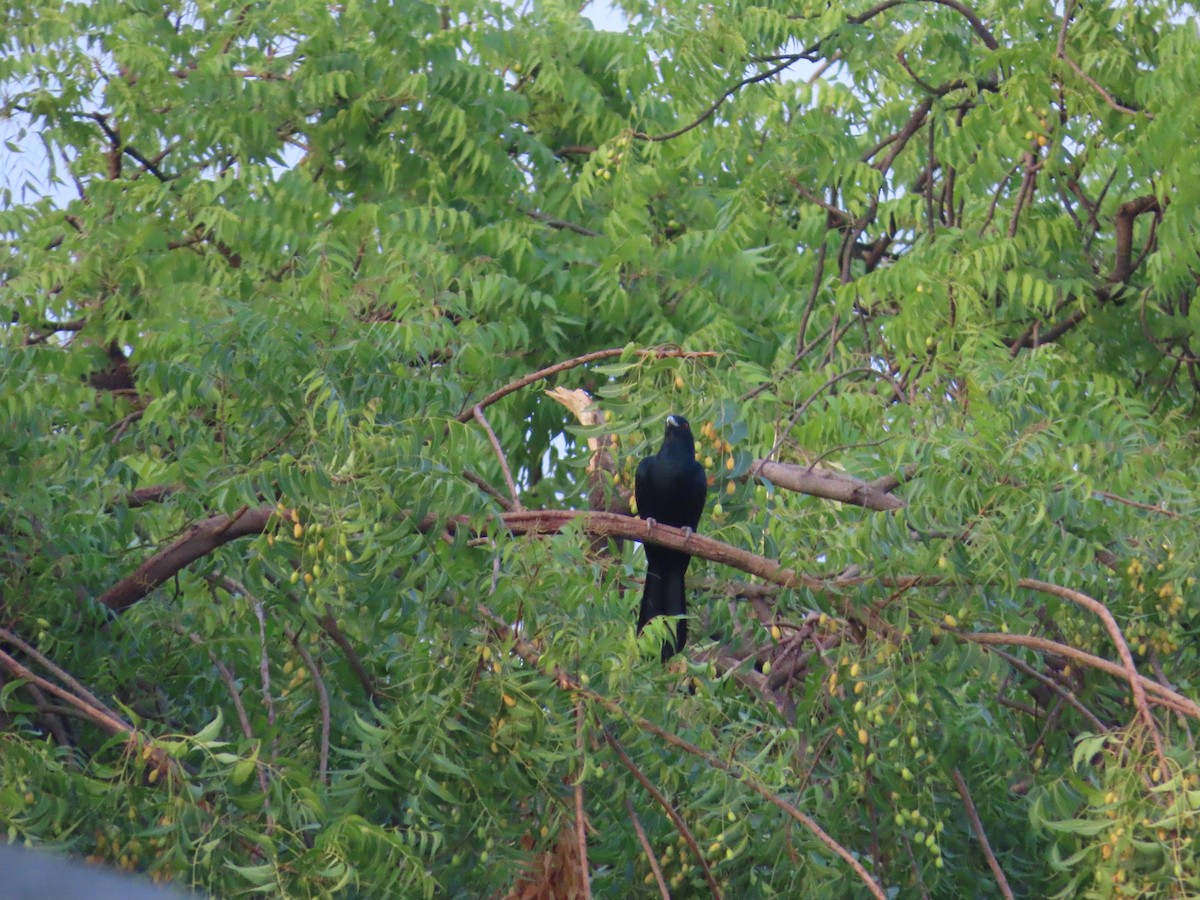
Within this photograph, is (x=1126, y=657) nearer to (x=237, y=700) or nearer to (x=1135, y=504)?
(x=1135, y=504)

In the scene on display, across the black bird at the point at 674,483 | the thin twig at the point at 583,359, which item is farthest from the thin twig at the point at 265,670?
the black bird at the point at 674,483

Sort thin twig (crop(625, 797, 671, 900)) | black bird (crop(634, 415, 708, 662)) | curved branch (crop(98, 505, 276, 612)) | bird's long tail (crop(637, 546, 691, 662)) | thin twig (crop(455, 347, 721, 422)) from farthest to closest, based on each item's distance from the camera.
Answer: black bird (crop(634, 415, 708, 662))
bird's long tail (crop(637, 546, 691, 662))
curved branch (crop(98, 505, 276, 612))
thin twig (crop(455, 347, 721, 422))
thin twig (crop(625, 797, 671, 900))

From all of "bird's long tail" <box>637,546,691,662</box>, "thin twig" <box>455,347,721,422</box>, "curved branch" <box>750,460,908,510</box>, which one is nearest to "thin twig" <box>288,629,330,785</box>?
"thin twig" <box>455,347,721,422</box>

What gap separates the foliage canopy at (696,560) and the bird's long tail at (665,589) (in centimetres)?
8

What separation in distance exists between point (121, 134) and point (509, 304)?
259cm

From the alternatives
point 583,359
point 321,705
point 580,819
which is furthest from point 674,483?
point 580,819

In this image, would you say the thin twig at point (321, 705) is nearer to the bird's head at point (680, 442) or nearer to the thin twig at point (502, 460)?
the thin twig at point (502, 460)

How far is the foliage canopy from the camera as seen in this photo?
3.69 m

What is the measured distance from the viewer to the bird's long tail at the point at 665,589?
5.10 m

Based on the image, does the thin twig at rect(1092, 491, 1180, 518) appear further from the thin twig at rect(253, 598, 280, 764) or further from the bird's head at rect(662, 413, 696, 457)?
the thin twig at rect(253, 598, 280, 764)

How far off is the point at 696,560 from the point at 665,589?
0.48 m

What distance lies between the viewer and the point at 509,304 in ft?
28.7

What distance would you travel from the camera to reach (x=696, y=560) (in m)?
5.73

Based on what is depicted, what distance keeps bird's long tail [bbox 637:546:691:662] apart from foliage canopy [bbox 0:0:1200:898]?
0.08m
